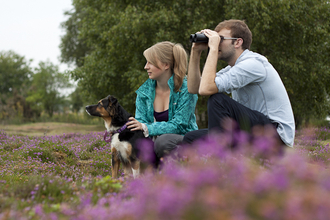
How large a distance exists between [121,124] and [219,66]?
9.98 m

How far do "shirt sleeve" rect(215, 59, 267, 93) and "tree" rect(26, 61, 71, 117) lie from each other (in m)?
48.2

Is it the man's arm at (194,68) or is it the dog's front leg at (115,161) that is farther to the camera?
the dog's front leg at (115,161)

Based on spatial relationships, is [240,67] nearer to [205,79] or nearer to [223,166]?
[205,79]

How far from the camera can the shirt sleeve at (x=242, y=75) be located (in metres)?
3.63

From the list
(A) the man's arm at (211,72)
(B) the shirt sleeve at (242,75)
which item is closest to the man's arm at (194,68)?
(A) the man's arm at (211,72)

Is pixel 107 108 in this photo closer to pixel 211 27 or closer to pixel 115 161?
pixel 115 161

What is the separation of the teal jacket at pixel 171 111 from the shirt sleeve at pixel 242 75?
986 millimetres

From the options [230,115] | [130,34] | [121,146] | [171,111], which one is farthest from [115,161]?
[130,34]

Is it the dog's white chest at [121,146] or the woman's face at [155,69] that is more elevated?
the woman's face at [155,69]

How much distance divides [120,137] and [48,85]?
1990 inches

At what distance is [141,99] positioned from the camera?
485 cm

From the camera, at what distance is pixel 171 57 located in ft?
15.3


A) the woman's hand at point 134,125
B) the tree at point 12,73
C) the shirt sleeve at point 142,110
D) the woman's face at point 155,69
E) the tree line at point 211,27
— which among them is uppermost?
the tree at point 12,73

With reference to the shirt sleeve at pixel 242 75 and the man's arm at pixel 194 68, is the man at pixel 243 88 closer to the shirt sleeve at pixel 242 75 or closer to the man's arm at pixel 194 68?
the shirt sleeve at pixel 242 75
